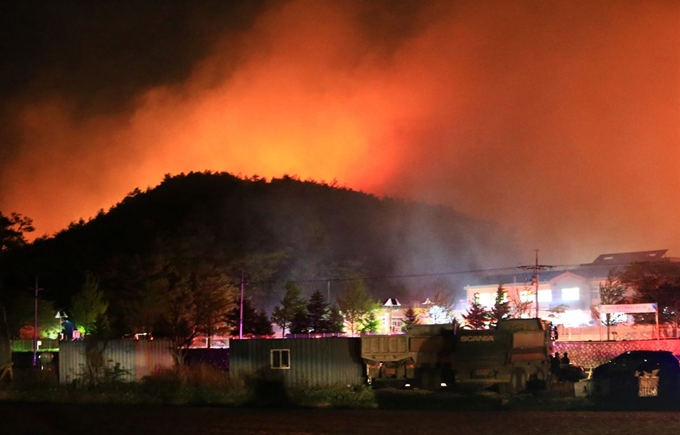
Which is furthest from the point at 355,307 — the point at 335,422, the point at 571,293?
the point at 335,422

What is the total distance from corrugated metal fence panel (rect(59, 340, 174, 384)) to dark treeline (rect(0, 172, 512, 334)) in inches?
656

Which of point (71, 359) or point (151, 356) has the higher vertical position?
point (151, 356)

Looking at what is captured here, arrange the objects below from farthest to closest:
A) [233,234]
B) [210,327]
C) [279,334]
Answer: [233,234]
[279,334]
[210,327]

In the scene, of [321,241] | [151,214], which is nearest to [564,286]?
[321,241]

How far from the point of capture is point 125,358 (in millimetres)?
33062

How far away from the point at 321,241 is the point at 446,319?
318 ft

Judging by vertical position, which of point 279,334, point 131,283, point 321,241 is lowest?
point 279,334

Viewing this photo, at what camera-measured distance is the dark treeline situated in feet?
237

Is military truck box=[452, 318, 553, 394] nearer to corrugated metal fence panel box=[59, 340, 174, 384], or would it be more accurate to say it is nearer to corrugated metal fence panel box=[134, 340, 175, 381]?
corrugated metal fence panel box=[134, 340, 175, 381]

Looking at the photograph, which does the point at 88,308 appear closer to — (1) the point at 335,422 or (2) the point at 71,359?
(2) the point at 71,359

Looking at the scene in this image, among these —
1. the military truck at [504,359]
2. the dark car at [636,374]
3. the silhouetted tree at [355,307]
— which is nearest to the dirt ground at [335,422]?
the dark car at [636,374]

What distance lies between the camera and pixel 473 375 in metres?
26.9

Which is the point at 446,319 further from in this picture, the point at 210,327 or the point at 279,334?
the point at 210,327

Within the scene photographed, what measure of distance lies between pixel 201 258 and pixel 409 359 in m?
83.1
